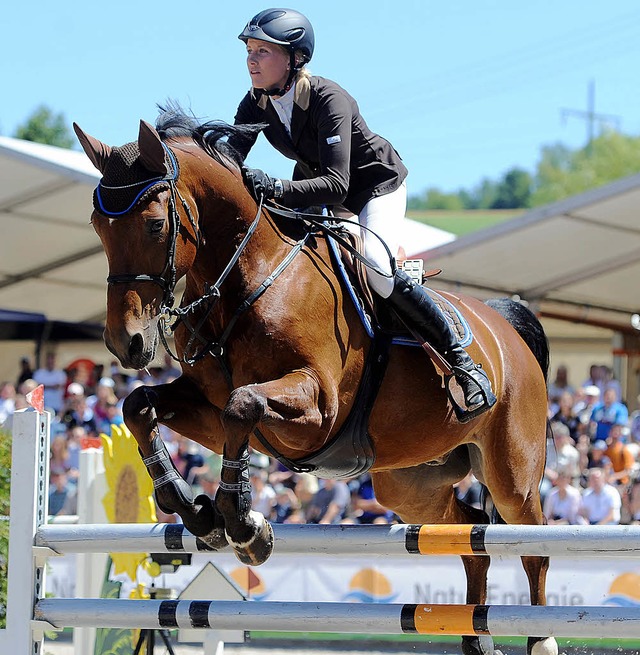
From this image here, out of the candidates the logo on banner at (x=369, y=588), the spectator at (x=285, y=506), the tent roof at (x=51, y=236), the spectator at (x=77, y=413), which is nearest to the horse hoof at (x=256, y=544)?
the logo on banner at (x=369, y=588)

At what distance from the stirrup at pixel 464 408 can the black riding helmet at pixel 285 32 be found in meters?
1.38

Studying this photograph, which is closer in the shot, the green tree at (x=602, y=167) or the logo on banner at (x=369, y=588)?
the logo on banner at (x=369, y=588)

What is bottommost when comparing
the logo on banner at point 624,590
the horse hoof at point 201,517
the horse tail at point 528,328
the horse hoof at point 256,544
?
the logo on banner at point 624,590

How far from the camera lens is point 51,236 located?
14164mm

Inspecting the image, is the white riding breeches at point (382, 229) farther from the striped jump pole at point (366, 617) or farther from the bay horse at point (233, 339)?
the striped jump pole at point (366, 617)

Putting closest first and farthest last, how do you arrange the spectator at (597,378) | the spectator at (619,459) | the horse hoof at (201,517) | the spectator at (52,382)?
the horse hoof at (201,517) < the spectator at (619,459) < the spectator at (597,378) < the spectator at (52,382)

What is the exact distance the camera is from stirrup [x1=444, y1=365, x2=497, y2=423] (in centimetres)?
470

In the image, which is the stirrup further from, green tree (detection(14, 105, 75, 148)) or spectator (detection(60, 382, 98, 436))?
green tree (detection(14, 105, 75, 148))

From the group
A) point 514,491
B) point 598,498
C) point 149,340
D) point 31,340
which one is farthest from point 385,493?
point 31,340

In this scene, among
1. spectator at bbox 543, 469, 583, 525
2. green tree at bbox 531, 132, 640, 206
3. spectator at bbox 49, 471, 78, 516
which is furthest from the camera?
green tree at bbox 531, 132, 640, 206

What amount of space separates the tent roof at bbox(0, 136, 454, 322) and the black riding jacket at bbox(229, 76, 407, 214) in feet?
21.7

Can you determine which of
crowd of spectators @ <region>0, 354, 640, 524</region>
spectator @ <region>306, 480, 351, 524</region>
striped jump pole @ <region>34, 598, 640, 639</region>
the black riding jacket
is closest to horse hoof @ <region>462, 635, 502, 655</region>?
striped jump pole @ <region>34, 598, 640, 639</region>

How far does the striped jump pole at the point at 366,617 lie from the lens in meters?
3.96

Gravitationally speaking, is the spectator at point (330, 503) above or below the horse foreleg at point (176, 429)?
above
